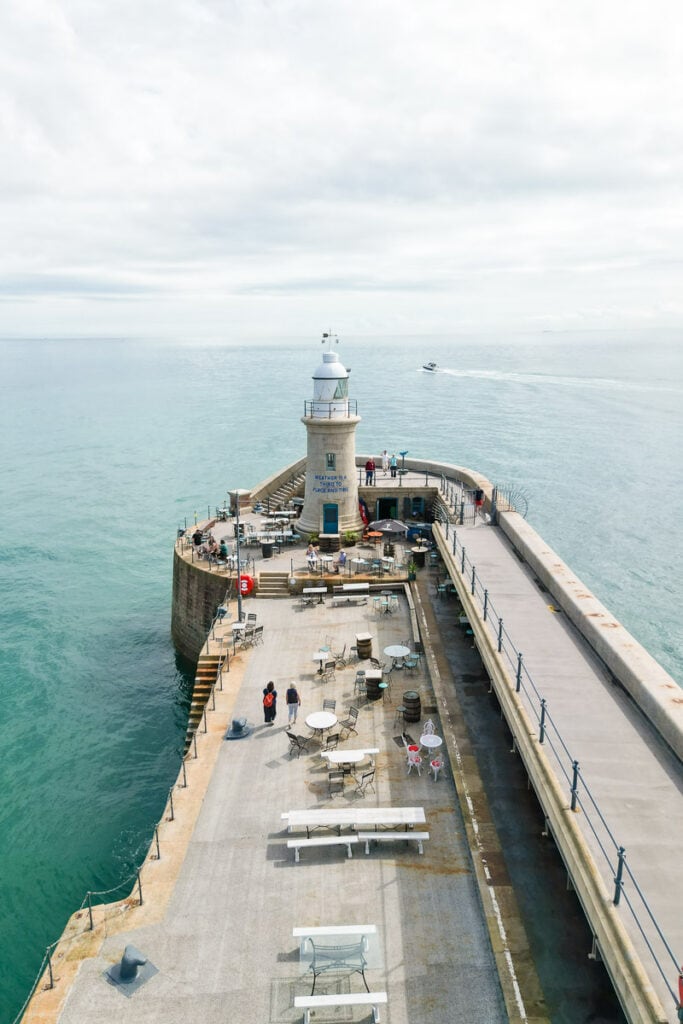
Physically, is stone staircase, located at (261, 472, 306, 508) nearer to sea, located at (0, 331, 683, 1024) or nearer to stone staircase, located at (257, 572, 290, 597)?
sea, located at (0, 331, 683, 1024)

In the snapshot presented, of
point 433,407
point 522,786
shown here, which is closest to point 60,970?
point 522,786

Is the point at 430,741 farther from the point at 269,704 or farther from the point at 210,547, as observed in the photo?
the point at 210,547

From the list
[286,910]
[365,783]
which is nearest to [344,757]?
[365,783]

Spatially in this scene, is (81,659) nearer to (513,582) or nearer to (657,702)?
(513,582)

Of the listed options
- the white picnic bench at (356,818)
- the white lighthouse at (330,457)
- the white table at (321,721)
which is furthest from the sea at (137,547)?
the white lighthouse at (330,457)

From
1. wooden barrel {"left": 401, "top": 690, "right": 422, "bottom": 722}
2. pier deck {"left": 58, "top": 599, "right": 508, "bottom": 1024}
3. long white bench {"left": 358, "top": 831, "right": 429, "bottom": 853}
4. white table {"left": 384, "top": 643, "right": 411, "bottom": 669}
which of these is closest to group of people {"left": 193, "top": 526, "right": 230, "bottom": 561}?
white table {"left": 384, "top": 643, "right": 411, "bottom": 669}

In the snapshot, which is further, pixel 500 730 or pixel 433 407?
pixel 433 407
